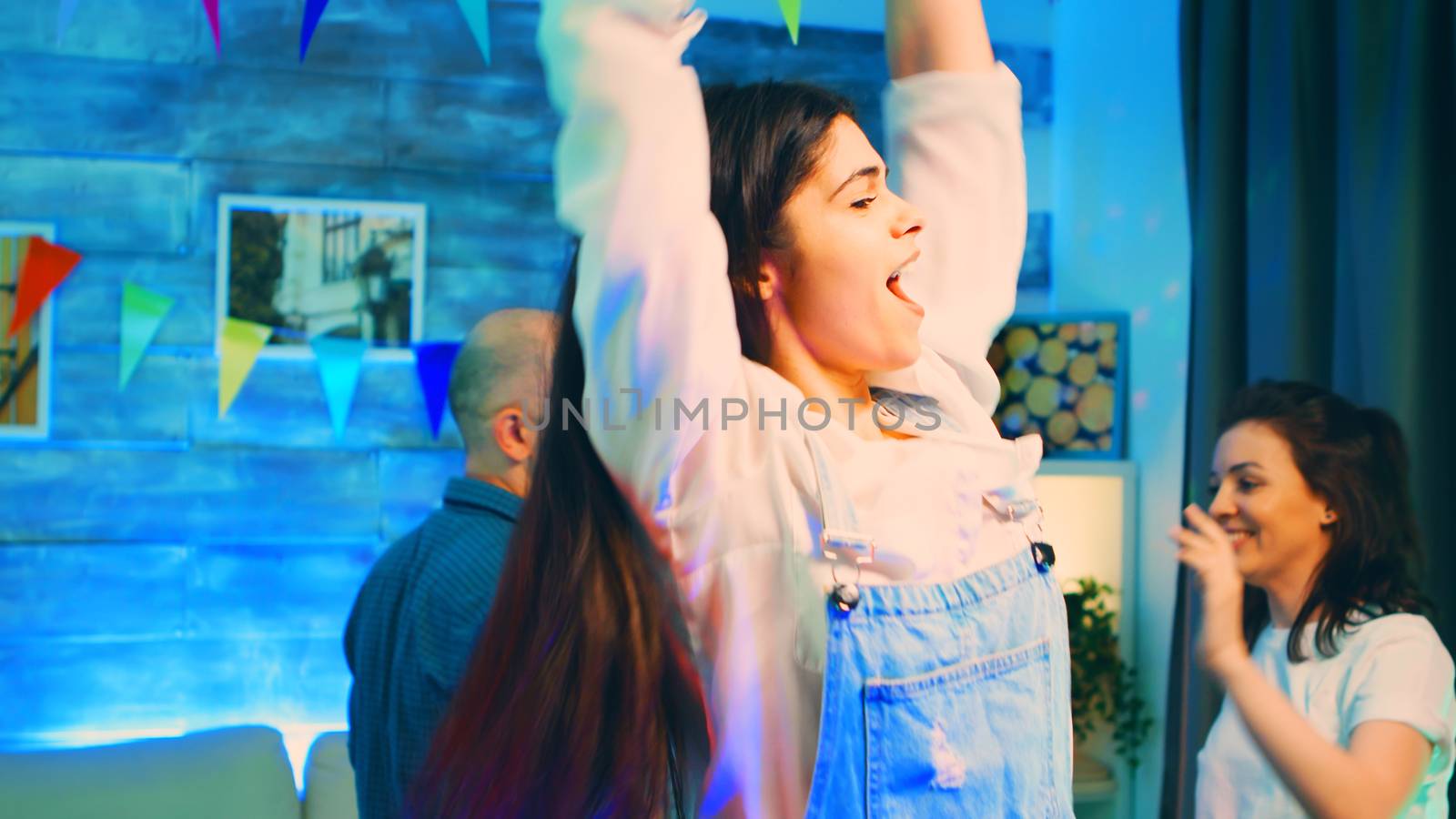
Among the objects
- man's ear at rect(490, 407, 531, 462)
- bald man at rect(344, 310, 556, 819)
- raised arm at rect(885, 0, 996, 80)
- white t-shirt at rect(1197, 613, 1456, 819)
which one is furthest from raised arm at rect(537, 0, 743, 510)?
white t-shirt at rect(1197, 613, 1456, 819)

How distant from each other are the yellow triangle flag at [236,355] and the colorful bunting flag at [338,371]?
0.50 feet

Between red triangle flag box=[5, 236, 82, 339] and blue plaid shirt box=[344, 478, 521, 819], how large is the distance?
1.99 meters

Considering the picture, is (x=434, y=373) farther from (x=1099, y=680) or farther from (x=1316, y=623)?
(x=1316, y=623)

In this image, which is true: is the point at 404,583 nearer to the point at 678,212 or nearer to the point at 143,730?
the point at 678,212

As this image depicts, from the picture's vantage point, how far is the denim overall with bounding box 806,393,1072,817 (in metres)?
0.89

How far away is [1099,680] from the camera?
3.53m

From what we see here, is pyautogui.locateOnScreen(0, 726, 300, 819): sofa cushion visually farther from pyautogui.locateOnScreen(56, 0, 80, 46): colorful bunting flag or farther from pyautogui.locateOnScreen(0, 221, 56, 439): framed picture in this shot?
pyautogui.locateOnScreen(56, 0, 80, 46): colorful bunting flag

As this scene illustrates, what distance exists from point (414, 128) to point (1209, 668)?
8.91ft

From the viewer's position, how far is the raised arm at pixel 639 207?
0.78 metres

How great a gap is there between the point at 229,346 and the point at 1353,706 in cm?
292

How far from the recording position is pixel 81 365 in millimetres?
3396

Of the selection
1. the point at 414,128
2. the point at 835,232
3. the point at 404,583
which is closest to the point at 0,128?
the point at 414,128

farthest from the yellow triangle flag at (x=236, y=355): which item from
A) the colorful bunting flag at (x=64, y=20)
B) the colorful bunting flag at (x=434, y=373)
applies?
the colorful bunting flag at (x=64, y=20)

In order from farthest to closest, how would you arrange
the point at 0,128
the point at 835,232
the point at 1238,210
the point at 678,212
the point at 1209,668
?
the point at 0,128, the point at 1238,210, the point at 1209,668, the point at 835,232, the point at 678,212
